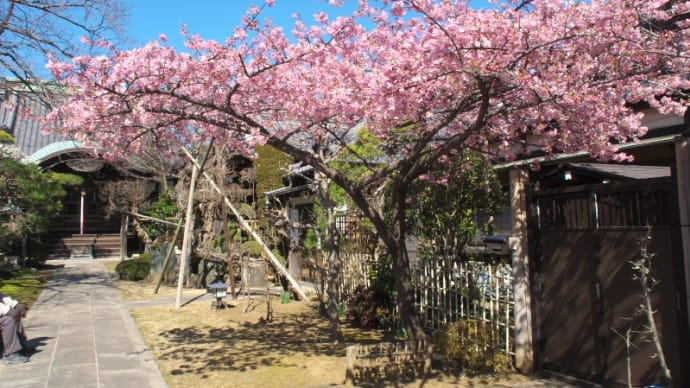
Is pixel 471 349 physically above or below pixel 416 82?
below

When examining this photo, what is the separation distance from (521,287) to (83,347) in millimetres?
6544

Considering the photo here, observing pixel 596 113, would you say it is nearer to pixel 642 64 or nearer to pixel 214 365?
pixel 642 64

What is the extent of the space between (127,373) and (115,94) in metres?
3.50

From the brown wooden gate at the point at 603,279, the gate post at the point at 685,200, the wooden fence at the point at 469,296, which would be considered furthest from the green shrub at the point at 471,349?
the gate post at the point at 685,200

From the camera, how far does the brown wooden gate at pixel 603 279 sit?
511 centimetres

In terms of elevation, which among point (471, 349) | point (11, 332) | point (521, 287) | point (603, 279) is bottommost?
point (471, 349)

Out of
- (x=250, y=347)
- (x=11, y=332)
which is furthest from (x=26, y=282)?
(x=250, y=347)

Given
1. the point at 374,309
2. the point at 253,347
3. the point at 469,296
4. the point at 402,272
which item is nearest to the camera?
the point at 402,272

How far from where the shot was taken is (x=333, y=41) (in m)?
6.46

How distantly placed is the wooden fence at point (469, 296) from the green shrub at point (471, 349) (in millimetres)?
74

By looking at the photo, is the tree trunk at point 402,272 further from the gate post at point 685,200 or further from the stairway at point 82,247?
the stairway at point 82,247

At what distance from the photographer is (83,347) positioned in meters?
8.34

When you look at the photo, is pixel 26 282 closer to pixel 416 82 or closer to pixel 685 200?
pixel 416 82

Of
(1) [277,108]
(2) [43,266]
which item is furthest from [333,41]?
(2) [43,266]
